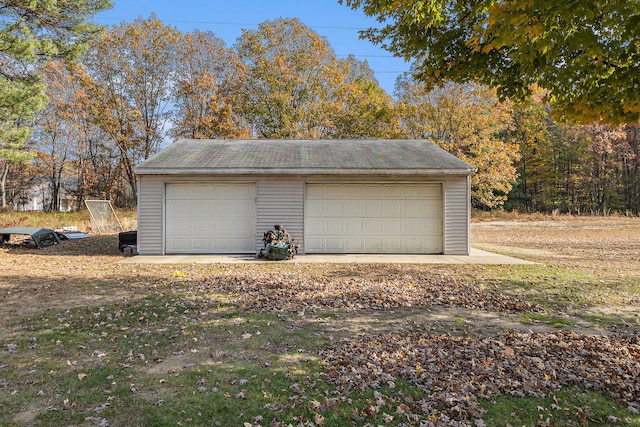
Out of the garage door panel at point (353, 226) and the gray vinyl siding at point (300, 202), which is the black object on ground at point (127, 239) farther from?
the garage door panel at point (353, 226)

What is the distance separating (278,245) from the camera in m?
10.4

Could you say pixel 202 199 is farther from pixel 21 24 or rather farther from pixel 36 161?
pixel 36 161

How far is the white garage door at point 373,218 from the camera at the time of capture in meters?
11.6

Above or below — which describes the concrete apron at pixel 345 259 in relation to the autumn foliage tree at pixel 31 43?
below

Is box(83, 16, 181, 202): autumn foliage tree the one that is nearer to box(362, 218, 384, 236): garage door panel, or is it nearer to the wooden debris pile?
the wooden debris pile

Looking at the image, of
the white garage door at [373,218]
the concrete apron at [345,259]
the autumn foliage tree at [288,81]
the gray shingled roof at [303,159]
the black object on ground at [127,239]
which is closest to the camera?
the concrete apron at [345,259]

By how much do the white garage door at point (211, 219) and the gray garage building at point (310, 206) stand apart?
3 cm

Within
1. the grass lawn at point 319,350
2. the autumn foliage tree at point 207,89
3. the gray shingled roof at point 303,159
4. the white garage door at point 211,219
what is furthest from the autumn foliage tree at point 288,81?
the grass lawn at point 319,350

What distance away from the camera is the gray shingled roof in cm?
1103

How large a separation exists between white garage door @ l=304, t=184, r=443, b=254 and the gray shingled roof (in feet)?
2.26

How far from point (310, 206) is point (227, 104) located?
15.9 m

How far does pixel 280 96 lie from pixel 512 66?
19.7 metres

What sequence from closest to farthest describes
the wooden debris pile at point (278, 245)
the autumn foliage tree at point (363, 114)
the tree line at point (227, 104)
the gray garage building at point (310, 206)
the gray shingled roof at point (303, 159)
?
the wooden debris pile at point (278, 245)
the gray shingled roof at point (303, 159)
the gray garage building at point (310, 206)
the tree line at point (227, 104)
the autumn foliage tree at point (363, 114)

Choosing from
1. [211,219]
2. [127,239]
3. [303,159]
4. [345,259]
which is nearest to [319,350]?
[345,259]
